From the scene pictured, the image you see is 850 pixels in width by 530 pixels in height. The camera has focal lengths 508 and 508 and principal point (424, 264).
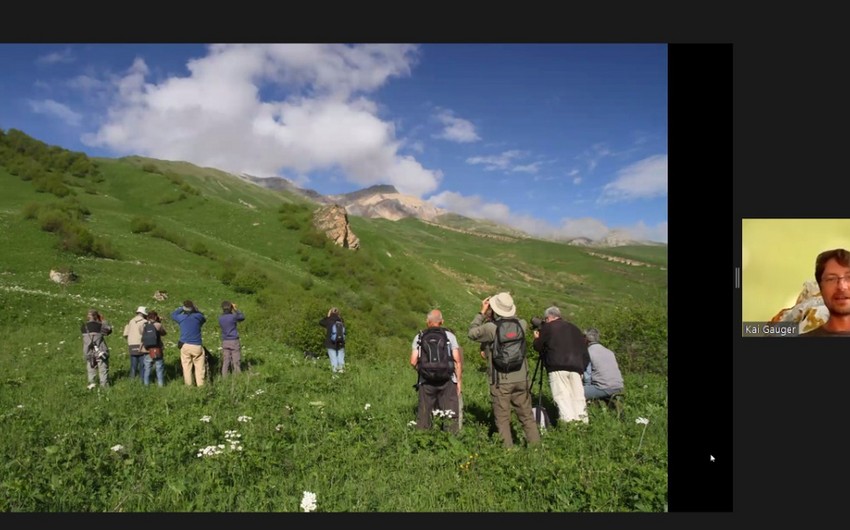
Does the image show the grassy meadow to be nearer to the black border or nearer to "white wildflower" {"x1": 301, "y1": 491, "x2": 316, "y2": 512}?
"white wildflower" {"x1": 301, "y1": 491, "x2": 316, "y2": 512}

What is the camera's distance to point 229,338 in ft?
37.4

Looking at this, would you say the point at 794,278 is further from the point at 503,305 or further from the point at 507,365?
the point at 507,365

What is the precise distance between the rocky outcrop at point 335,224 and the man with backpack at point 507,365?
36.3 m

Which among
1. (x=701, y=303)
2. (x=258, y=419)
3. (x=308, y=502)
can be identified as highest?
(x=701, y=303)

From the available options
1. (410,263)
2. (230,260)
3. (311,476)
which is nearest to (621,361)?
(311,476)

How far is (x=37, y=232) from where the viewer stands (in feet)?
86.8

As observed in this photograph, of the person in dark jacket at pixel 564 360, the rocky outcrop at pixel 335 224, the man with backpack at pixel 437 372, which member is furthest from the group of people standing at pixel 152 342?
the rocky outcrop at pixel 335 224

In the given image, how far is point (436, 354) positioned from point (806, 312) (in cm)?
481

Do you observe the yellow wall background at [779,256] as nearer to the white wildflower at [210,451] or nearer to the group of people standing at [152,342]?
the white wildflower at [210,451]

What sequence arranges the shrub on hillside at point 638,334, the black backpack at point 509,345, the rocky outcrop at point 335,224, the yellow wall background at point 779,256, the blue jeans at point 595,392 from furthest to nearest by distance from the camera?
the rocky outcrop at point 335,224, the shrub on hillside at point 638,334, the blue jeans at point 595,392, the black backpack at point 509,345, the yellow wall background at point 779,256

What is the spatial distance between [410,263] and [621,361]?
115ft

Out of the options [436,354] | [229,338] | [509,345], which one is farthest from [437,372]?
[229,338]

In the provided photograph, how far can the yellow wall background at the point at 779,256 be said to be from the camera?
6.45 m

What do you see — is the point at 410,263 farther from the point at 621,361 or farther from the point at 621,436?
the point at 621,436
